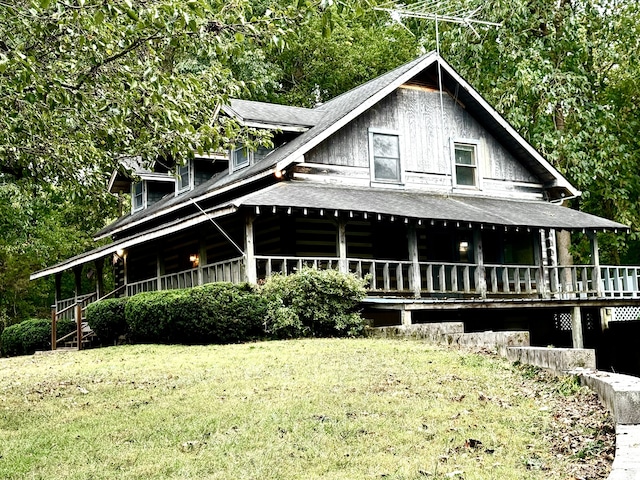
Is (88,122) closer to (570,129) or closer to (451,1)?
(451,1)

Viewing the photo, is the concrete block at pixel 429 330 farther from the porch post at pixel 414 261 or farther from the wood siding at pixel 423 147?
the wood siding at pixel 423 147

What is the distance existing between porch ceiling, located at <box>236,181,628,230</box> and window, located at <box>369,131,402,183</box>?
1.62 ft

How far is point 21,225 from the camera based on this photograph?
102 ft

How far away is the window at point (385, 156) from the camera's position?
2352cm

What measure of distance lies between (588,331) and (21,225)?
69.6 ft

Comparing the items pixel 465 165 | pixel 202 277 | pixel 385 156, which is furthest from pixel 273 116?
pixel 465 165

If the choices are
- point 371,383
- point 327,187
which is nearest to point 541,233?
point 327,187

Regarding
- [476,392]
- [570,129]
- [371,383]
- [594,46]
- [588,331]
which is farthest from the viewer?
[570,129]

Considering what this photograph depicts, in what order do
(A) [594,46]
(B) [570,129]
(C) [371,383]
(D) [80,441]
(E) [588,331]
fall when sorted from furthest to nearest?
(B) [570,129], (A) [594,46], (E) [588,331], (C) [371,383], (D) [80,441]

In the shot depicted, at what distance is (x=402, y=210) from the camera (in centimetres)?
2062

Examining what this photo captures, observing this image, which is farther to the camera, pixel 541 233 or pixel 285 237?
pixel 541 233

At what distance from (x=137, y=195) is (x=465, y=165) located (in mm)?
13354

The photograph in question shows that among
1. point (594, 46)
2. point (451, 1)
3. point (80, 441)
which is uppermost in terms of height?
point (451, 1)

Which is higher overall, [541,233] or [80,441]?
[541,233]
